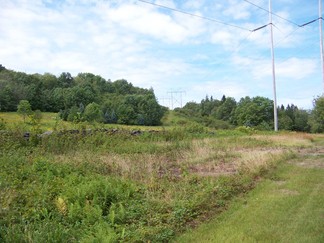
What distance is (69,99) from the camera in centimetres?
7225

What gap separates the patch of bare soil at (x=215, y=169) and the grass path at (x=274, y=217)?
4.25 feet

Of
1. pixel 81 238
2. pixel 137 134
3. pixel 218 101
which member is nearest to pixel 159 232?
pixel 81 238

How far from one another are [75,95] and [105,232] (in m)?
70.9

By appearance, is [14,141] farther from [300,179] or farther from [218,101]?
[218,101]

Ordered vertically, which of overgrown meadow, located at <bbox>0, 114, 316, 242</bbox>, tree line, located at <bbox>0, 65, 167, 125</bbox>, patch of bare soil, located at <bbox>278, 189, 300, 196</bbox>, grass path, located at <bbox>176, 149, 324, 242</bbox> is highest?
tree line, located at <bbox>0, 65, 167, 125</bbox>

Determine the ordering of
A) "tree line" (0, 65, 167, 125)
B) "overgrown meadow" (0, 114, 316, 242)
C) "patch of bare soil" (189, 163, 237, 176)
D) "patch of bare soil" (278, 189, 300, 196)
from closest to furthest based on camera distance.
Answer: "overgrown meadow" (0, 114, 316, 242), "patch of bare soil" (278, 189, 300, 196), "patch of bare soil" (189, 163, 237, 176), "tree line" (0, 65, 167, 125)

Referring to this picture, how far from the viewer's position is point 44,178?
7.44m

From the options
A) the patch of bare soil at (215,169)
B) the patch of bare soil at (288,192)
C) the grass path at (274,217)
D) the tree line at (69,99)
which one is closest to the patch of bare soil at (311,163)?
the grass path at (274,217)

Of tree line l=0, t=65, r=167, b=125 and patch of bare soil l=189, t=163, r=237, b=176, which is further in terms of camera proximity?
tree line l=0, t=65, r=167, b=125

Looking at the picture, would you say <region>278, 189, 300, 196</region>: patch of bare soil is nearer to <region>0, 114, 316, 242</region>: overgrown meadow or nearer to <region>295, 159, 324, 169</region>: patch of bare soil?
<region>0, 114, 316, 242</region>: overgrown meadow

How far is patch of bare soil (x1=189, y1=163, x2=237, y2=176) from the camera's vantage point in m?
9.32

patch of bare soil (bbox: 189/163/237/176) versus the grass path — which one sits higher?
patch of bare soil (bbox: 189/163/237/176)

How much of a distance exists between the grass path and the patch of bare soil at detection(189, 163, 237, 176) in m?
1.29

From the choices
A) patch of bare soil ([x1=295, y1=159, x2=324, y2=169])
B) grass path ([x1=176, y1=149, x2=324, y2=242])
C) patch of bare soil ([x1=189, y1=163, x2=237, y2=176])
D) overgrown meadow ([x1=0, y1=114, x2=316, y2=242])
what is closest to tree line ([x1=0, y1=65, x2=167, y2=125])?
patch of bare soil ([x1=295, y1=159, x2=324, y2=169])
